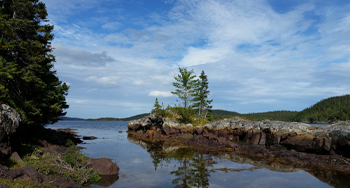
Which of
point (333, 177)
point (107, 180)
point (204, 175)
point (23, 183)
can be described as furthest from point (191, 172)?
point (333, 177)

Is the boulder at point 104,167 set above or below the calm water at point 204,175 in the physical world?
above

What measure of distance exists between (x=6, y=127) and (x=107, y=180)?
6846 millimetres

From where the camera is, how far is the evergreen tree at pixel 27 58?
53.0 feet

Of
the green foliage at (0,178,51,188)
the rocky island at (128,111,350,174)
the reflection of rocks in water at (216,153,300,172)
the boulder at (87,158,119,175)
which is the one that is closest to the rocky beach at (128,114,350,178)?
the rocky island at (128,111,350,174)

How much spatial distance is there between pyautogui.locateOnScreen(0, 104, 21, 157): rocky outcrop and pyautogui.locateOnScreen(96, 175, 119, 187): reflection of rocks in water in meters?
5.93

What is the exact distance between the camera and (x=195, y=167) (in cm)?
1625

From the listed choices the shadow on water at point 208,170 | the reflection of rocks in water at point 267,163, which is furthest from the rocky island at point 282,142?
the shadow on water at point 208,170

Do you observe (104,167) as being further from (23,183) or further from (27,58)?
(27,58)

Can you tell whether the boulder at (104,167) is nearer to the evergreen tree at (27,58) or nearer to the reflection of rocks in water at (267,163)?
the evergreen tree at (27,58)

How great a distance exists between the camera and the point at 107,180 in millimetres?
12688

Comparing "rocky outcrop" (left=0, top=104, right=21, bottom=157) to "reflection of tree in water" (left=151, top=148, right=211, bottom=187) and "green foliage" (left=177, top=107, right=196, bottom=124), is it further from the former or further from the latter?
"green foliage" (left=177, top=107, right=196, bottom=124)

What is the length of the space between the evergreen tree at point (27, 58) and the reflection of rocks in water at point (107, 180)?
8.67m

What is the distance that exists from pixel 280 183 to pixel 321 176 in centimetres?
440

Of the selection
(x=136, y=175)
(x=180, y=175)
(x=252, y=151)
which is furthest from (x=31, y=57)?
(x=252, y=151)
